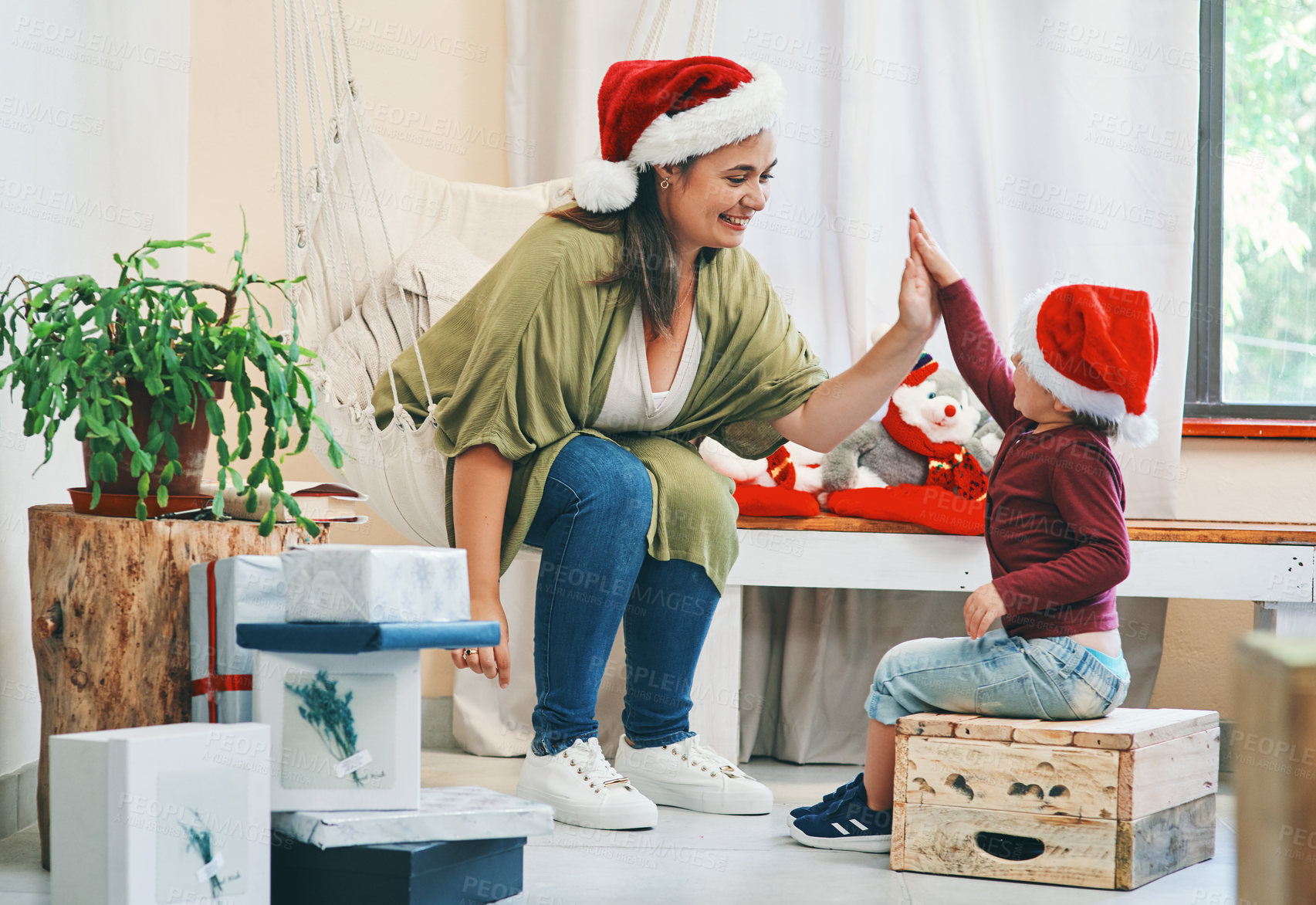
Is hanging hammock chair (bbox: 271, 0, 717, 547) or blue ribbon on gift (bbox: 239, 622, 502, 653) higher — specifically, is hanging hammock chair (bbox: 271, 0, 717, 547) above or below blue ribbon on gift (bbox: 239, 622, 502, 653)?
above

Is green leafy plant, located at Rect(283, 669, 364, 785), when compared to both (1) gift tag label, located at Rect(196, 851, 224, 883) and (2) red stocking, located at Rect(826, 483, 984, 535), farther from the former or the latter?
(2) red stocking, located at Rect(826, 483, 984, 535)

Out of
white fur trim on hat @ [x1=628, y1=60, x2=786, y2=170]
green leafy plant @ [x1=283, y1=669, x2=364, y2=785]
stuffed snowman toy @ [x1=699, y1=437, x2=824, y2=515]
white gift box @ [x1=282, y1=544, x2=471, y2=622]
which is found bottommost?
green leafy plant @ [x1=283, y1=669, x2=364, y2=785]

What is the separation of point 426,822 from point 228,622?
259mm

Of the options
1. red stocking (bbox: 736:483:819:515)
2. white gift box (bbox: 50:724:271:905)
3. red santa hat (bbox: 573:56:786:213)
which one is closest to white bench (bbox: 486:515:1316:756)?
red stocking (bbox: 736:483:819:515)

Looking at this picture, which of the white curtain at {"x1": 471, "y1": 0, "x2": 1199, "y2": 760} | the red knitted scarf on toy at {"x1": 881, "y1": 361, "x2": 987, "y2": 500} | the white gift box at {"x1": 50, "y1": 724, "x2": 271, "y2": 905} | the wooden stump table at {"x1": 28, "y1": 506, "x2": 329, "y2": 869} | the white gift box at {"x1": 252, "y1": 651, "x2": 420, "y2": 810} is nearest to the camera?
the white gift box at {"x1": 50, "y1": 724, "x2": 271, "y2": 905}

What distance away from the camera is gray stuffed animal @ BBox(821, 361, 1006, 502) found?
1.83 meters

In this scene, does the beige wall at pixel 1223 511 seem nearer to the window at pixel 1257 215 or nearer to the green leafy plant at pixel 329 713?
the window at pixel 1257 215

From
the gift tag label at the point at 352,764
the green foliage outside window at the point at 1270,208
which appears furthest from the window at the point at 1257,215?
the gift tag label at the point at 352,764

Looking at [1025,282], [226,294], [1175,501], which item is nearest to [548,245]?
[226,294]

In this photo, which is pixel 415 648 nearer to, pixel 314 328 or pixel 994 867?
pixel 994 867

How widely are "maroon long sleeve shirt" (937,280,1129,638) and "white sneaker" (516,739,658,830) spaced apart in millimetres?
467

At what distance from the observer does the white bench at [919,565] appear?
5.48 feet

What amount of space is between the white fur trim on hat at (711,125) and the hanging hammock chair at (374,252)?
0.35 metres

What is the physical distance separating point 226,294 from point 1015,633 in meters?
0.90
